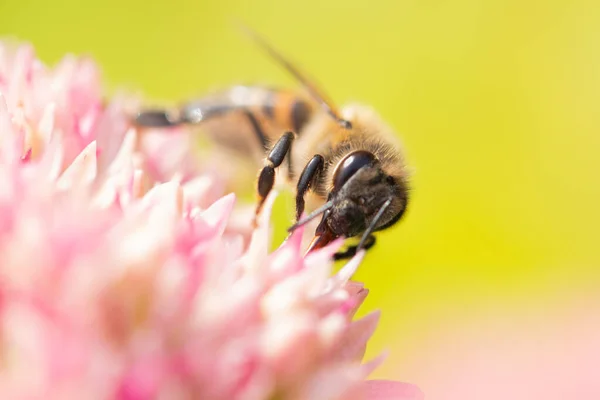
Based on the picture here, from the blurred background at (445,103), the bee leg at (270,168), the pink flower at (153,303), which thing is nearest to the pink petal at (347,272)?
the pink flower at (153,303)

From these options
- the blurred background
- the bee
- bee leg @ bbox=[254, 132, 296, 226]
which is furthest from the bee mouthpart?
the blurred background

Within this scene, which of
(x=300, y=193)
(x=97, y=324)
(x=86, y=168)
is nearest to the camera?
(x=97, y=324)

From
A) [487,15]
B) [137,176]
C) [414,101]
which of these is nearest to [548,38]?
[487,15]

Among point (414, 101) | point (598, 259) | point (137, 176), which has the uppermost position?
point (414, 101)

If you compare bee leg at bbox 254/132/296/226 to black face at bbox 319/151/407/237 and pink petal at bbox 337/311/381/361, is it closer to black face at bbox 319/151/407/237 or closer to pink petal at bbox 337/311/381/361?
black face at bbox 319/151/407/237

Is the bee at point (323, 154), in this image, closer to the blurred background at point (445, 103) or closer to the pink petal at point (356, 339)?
the pink petal at point (356, 339)

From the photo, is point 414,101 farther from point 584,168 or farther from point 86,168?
point 86,168

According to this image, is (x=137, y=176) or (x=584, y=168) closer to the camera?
(x=137, y=176)
